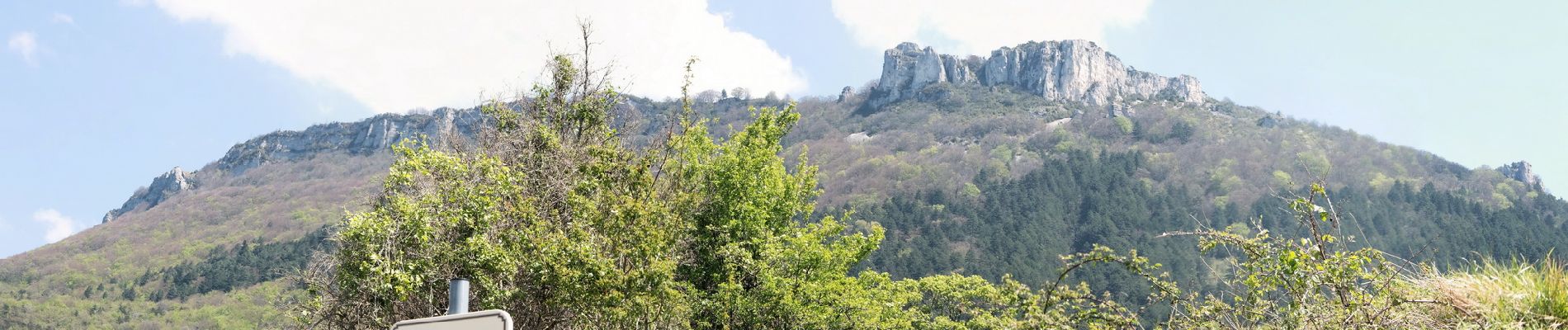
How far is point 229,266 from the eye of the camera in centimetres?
9888

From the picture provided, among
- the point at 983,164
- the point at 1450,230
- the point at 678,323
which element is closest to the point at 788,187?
the point at 678,323

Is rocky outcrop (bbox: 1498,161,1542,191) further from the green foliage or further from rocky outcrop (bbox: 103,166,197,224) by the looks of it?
rocky outcrop (bbox: 103,166,197,224)

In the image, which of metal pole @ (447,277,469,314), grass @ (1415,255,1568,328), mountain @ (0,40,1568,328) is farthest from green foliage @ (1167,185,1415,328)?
mountain @ (0,40,1568,328)

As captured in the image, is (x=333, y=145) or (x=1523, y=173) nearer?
(x=1523, y=173)

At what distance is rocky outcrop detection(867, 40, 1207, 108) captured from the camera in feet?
591

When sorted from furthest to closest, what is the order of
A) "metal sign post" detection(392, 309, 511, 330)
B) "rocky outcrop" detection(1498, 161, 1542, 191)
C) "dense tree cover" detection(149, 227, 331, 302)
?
"rocky outcrop" detection(1498, 161, 1542, 191), "dense tree cover" detection(149, 227, 331, 302), "metal sign post" detection(392, 309, 511, 330)

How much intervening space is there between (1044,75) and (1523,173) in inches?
2804

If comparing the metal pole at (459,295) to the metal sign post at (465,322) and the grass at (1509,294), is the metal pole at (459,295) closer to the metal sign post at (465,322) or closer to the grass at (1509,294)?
the metal sign post at (465,322)

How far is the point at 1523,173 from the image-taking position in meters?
126

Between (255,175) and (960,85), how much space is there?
11959cm

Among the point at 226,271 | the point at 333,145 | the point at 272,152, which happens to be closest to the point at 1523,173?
the point at 226,271

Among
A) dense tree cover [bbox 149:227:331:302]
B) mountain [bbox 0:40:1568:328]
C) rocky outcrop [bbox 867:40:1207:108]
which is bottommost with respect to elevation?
dense tree cover [bbox 149:227:331:302]

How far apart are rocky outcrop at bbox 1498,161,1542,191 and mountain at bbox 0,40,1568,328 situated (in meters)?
0.30

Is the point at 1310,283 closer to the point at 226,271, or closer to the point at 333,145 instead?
the point at 226,271
